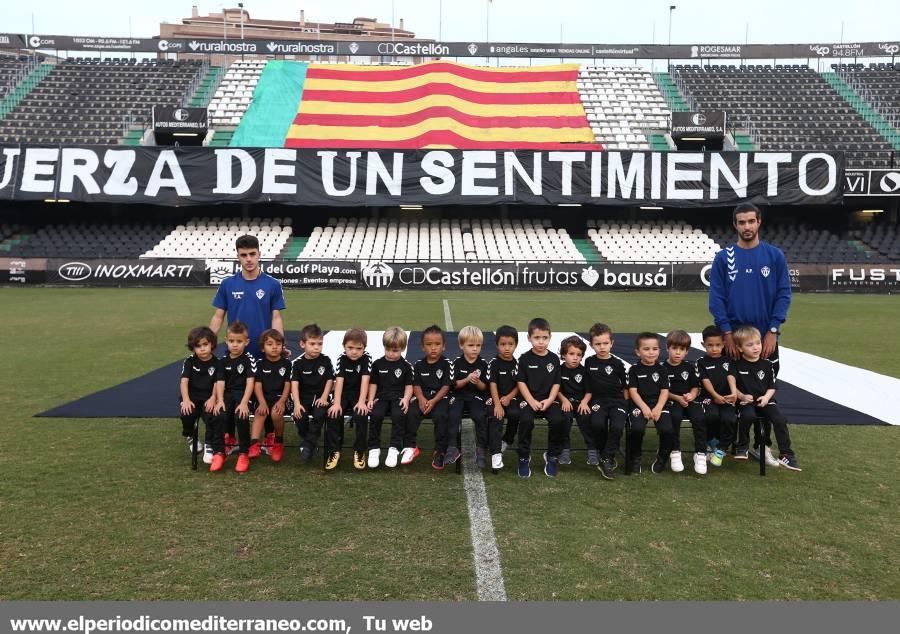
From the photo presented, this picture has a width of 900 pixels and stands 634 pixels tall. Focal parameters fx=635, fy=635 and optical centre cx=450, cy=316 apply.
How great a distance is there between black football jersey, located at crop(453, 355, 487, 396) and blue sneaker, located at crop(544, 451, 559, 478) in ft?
2.58

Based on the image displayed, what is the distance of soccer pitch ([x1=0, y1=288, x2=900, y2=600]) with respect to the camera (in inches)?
124

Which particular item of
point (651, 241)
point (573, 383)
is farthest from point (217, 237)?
point (573, 383)

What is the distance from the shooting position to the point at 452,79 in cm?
3772

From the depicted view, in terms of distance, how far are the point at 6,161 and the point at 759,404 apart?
3144cm

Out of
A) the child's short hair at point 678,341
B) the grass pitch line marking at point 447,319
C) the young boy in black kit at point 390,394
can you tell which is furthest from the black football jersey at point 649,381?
the grass pitch line marking at point 447,319

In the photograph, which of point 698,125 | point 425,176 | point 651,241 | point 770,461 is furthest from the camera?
point 698,125

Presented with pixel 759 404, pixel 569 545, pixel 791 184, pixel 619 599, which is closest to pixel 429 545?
pixel 569 545

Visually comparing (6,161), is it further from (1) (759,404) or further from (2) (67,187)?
(1) (759,404)

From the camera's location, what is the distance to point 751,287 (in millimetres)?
5332

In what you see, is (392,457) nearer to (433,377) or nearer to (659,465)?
(433,377)

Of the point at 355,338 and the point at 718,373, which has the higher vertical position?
the point at 355,338

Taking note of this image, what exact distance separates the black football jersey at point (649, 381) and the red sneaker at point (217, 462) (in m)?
3.31

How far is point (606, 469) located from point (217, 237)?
2709 centimetres

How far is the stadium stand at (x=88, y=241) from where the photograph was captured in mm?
26672
